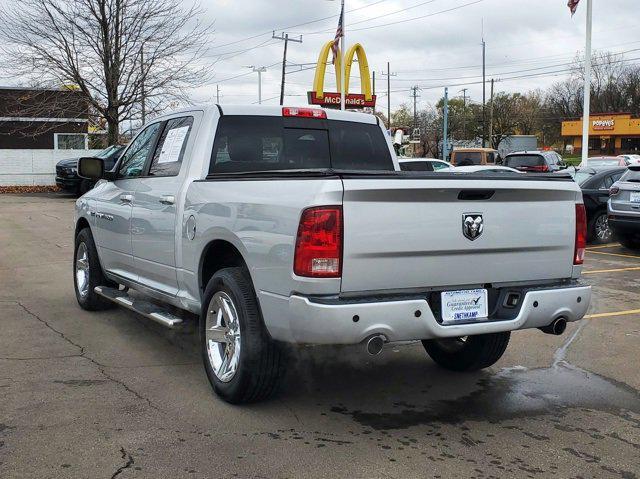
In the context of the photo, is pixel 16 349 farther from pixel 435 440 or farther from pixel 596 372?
pixel 596 372

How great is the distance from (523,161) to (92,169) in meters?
18.7

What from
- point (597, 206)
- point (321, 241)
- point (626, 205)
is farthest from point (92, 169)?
point (597, 206)

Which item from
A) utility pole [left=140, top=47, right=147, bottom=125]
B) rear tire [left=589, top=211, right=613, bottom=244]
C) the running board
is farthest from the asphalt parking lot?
utility pole [left=140, top=47, right=147, bottom=125]

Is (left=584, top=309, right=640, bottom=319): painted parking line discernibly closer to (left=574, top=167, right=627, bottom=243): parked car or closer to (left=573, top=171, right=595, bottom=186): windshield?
(left=574, top=167, right=627, bottom=243): parked car

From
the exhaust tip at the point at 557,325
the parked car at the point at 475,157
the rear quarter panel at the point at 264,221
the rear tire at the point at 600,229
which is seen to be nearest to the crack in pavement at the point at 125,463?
the rear quarter panel at the point at 264,221

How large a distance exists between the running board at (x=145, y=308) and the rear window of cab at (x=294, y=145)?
44.9 inches

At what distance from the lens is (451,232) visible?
4105mm

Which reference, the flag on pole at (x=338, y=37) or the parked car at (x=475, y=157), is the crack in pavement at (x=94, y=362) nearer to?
the parked car at (x=475, y=157)

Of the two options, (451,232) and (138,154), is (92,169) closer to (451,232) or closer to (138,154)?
(138,154)

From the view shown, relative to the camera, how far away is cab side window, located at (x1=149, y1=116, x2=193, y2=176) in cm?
560

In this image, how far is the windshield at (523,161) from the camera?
2272 cm

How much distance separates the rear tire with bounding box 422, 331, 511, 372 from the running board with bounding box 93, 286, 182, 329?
204cm

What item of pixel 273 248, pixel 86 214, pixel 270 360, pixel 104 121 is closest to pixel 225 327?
pixel 270 360

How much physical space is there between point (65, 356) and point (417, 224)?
327 centimetres
